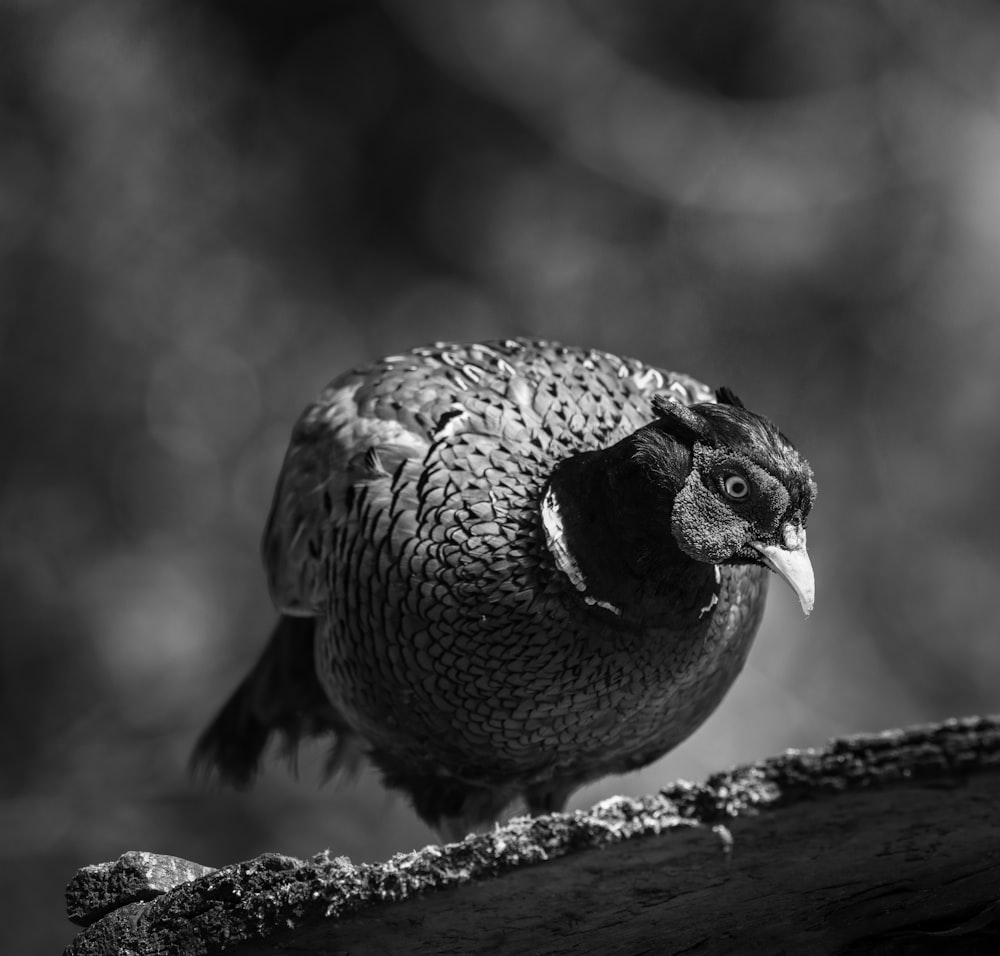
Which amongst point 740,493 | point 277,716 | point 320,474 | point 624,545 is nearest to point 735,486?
point 740,493

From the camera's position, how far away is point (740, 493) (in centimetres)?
337

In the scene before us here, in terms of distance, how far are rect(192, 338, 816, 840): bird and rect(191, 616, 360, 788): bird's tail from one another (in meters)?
0.48

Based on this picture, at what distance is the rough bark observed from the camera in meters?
2.56

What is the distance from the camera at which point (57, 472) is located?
873cm

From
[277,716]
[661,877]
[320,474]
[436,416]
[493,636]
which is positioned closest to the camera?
[661,877]

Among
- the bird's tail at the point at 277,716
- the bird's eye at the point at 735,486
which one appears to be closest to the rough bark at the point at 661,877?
the bird's eye at the point at 735,486

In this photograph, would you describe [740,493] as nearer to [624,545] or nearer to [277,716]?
[624,545]

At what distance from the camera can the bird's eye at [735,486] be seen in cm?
336

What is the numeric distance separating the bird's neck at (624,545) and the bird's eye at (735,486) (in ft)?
0.42

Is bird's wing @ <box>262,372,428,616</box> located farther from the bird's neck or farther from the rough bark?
the rough bark

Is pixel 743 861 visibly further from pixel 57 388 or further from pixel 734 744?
pixel 57 388

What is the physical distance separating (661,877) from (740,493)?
3.15 feet

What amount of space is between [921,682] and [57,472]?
539 cm

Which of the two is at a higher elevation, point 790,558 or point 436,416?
point 436,416
